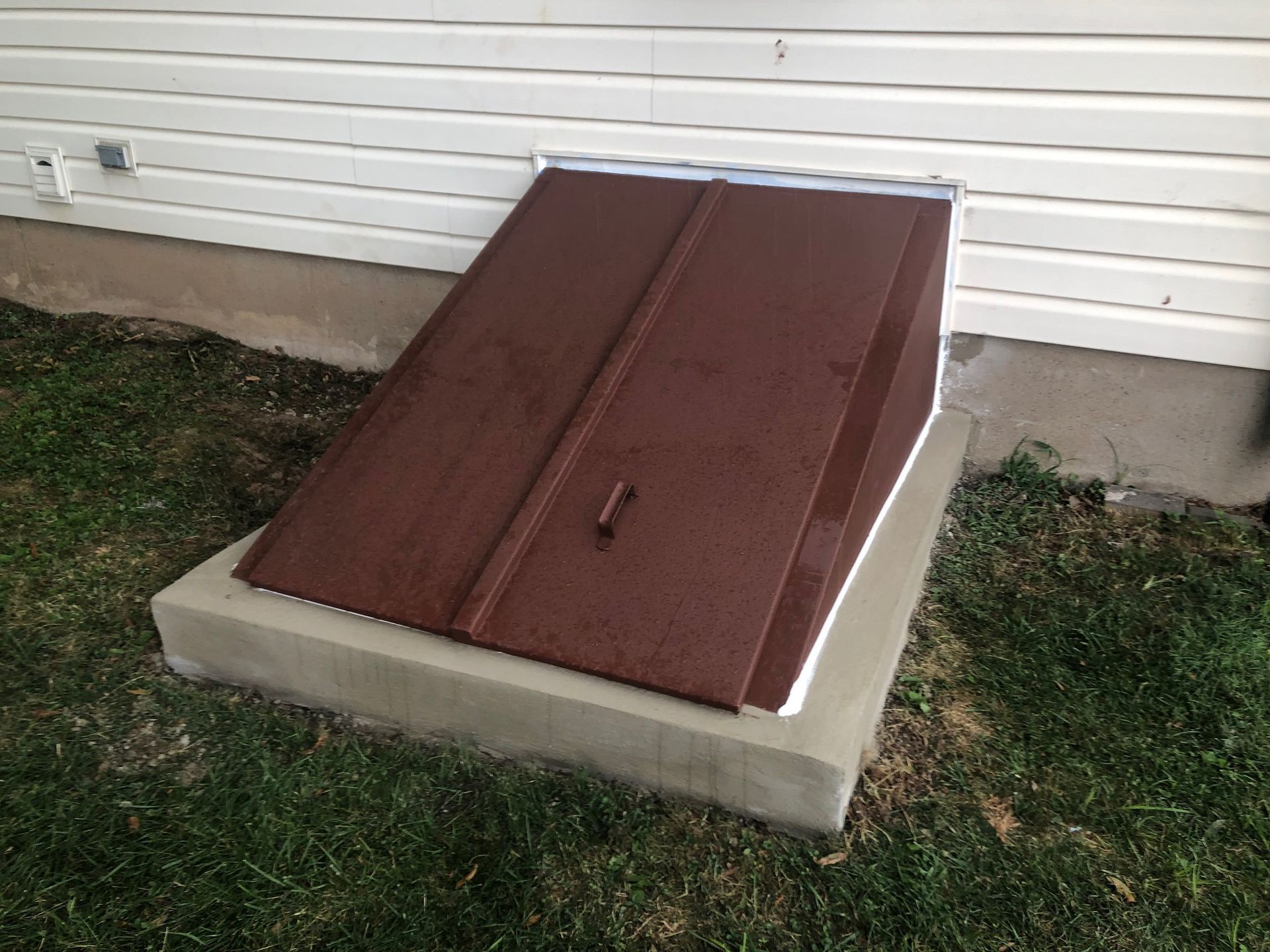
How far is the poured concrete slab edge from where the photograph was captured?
7.14 ft

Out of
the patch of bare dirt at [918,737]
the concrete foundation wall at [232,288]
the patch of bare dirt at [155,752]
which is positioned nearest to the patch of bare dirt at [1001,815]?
the patch of bare dirt at [918,737]

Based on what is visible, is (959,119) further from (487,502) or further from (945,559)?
(487,502)

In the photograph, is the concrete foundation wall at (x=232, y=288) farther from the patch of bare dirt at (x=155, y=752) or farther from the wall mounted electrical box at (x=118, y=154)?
the patch of bare dirt at (x=155, y=752)

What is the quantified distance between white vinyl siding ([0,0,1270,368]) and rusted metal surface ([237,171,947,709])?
29 cm

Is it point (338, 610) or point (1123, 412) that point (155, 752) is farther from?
point (1123, 412)

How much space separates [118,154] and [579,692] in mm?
4097

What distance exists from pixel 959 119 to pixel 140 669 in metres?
3.17

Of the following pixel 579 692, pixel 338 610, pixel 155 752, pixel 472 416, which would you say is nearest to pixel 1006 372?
pixel 472 416

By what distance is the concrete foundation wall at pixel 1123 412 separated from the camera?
10.8 ft

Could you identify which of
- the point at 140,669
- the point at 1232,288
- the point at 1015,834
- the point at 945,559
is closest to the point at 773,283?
the point at 945,559

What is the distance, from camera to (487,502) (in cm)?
270

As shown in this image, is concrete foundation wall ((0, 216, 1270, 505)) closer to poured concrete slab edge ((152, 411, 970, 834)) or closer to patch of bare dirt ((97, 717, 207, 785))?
poured concrete slab edge ((152, 411, 970, 834))

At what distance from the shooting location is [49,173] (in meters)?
4.98

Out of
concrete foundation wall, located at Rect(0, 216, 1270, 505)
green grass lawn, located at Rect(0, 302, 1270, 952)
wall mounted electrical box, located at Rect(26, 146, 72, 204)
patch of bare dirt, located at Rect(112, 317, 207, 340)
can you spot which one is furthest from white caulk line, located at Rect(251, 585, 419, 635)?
wall mounted electrical box, located at Rect(26, 146, 72, 204)
